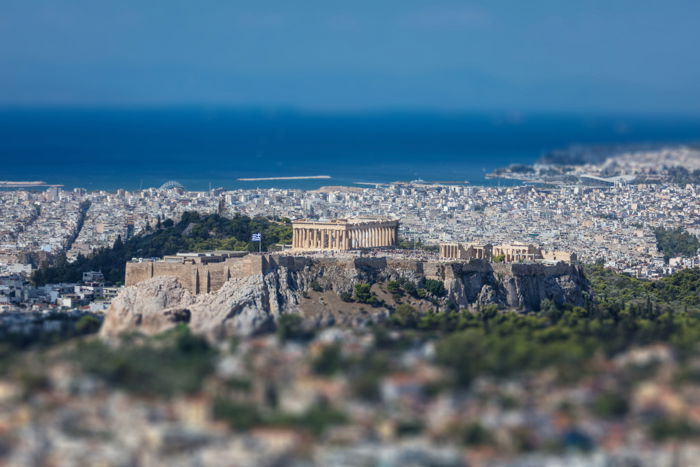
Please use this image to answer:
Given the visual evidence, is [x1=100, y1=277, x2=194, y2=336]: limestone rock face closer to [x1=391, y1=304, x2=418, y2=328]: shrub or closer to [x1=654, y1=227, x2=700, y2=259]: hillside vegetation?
[x1=391, y1=304, x2=418, y2=328]: shrub

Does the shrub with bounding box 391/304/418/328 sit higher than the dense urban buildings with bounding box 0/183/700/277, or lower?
lower

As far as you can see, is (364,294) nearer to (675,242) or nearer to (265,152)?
(675,242)

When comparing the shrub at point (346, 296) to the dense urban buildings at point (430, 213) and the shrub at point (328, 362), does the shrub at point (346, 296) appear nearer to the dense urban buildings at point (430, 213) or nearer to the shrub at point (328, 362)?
the shrub at point (328, 362)

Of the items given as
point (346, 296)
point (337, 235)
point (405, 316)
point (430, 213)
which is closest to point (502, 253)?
point (337, 235)

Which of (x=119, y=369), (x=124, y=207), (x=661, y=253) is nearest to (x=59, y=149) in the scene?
(x=124, y=207)

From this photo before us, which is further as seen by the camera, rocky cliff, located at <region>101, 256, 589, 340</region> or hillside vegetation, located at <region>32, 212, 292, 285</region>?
hillside vegetation, located at <region>32, 212, 292, 285</region>

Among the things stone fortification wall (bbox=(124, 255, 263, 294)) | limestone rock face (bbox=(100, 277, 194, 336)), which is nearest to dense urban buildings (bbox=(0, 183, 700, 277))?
stone fortification wall (bbox=(124, 255, 263, 294))

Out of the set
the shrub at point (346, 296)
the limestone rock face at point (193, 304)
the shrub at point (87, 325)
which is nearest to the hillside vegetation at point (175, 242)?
the shrub at point (346, 296)
